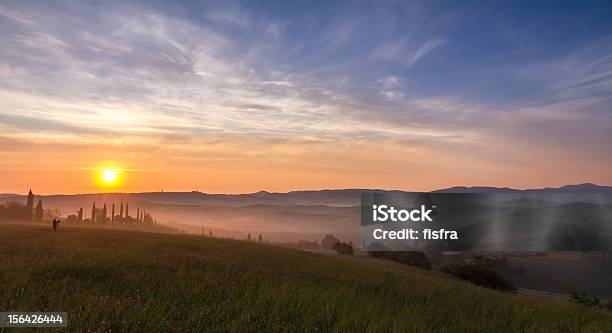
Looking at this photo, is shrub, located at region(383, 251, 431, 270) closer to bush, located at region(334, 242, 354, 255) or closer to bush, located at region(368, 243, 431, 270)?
bush, located at region(368, 243, 431, 270)

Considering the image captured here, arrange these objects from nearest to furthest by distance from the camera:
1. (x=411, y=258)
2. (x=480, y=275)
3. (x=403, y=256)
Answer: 1. (x=480, y=275)
2. (x=411, y=258)
3. (x=403, y=256)

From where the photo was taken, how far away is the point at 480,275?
129 ft

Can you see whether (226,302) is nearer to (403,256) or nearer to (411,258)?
(411,258)

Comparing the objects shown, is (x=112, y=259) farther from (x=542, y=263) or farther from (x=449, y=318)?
(x=542, y=263)

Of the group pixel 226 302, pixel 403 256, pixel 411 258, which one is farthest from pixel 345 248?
pixel 226 302

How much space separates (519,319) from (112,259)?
13.2 meters

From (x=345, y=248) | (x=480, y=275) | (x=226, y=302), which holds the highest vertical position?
(x=226, y=302)

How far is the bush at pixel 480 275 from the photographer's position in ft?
123

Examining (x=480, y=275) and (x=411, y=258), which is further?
(x=411, y=258)

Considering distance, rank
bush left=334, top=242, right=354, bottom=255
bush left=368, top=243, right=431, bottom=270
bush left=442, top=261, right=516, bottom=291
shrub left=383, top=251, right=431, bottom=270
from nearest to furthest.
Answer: bush left=442, top=261, right=516, bottom=291
shrub left=383, top=251, right=431, bottom=270
bush left=368, top=243, right=431, bottom=270
bush left=334, top=242, right=354, bottom=255

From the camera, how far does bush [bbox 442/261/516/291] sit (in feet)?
123

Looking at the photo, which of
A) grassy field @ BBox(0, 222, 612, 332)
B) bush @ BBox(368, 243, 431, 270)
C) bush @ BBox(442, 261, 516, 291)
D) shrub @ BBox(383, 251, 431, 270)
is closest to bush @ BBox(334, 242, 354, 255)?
bush @ BBox(368, 243, 431, 270)

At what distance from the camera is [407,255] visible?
62.4 metres

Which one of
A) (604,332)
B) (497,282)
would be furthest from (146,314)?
(497,282)
